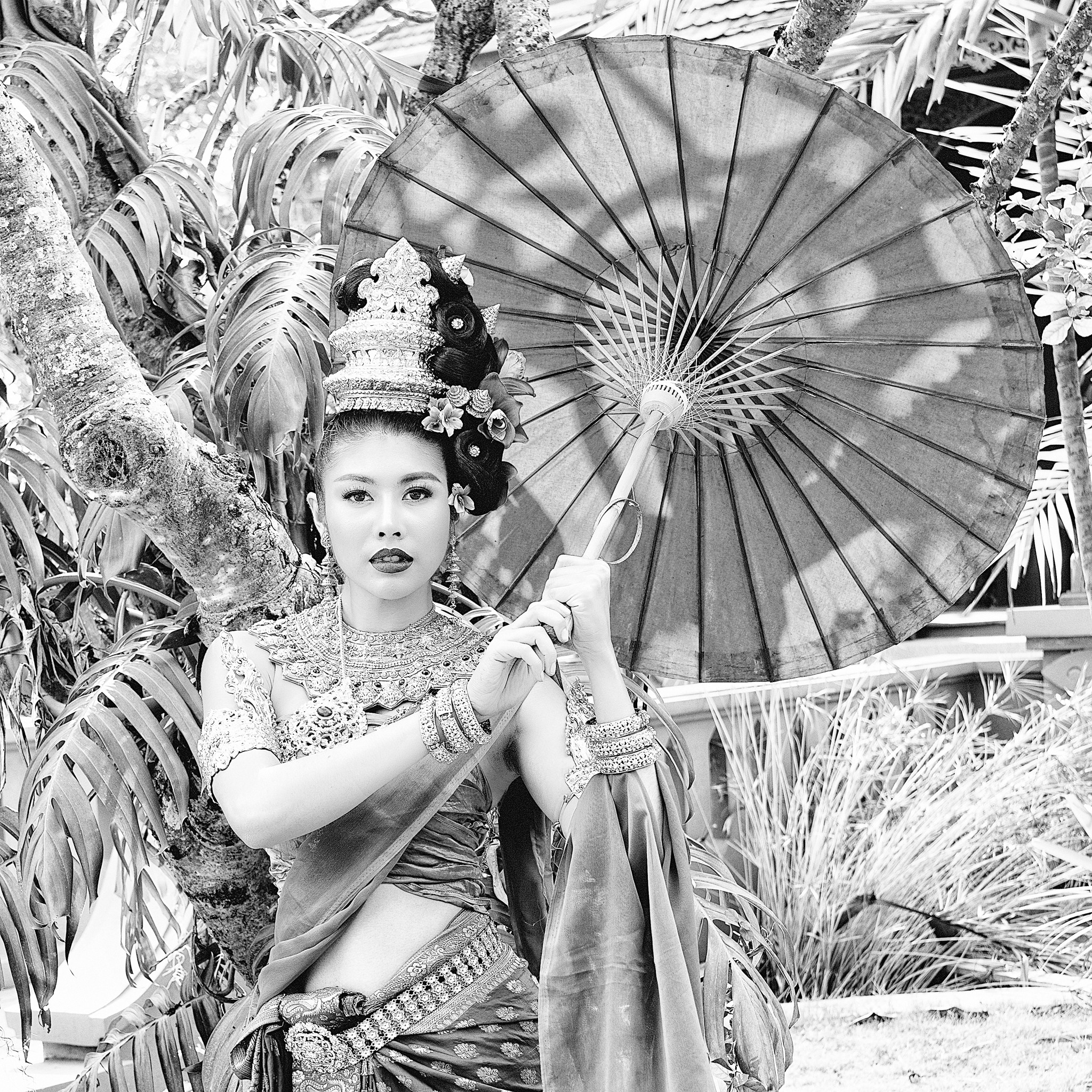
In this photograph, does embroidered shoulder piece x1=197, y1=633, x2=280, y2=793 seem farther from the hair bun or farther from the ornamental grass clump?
the ornamental grass clump

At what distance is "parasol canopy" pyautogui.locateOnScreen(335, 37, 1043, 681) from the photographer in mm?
1717

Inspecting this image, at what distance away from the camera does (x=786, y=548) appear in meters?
1.93

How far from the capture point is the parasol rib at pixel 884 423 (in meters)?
1.82

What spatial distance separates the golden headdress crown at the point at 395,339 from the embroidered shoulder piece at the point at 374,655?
1.07 feet

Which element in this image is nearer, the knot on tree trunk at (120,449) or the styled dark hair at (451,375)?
the styled dark hair at (451,375)

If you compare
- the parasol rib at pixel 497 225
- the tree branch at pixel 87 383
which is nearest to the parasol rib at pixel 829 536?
the parasol rib at pixel 497 225

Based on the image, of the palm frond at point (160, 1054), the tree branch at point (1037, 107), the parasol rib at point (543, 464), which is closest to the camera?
the parasol rib at point (543, 464)

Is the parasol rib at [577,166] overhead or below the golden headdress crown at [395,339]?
overhead

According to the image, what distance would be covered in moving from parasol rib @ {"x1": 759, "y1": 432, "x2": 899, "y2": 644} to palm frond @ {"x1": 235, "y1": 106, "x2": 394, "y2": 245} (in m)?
1.08

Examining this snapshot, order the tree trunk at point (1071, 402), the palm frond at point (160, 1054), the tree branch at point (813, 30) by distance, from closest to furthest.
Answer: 1. the tree branch at point (813, 30)
2. the palm frond at point (160, 1054)
3. the tree trunk at point (1071, 402)

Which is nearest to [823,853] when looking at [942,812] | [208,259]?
[942,812]

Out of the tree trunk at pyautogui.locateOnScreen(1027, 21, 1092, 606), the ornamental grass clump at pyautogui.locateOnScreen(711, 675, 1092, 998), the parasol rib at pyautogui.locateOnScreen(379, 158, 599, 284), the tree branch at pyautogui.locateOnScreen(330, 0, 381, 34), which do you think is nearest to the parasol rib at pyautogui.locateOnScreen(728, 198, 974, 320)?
the parasol rib at pyautogui.locateOnScreen(379, 158, 599, 284)

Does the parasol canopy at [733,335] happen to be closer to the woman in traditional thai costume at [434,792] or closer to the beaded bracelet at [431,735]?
the woman in traditional thai costume at [434,792]

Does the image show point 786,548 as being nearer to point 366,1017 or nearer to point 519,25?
point 366,1017
